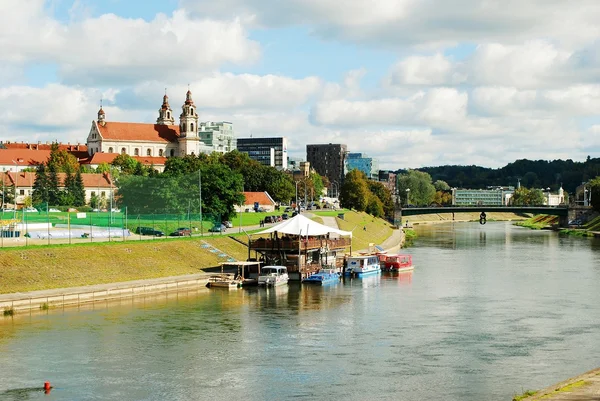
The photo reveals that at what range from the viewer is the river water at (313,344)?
41188mm

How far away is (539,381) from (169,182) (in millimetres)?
Answer: 74637

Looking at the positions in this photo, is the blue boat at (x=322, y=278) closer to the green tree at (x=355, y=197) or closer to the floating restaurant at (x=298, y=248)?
the floating restaurant at (x=298, y=248)

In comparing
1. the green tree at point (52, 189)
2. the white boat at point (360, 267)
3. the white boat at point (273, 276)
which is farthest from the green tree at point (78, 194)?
the white boat at point (273, 276)

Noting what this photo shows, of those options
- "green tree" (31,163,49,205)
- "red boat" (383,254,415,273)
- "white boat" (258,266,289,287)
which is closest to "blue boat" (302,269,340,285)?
"white boat" (258,266,289,287)

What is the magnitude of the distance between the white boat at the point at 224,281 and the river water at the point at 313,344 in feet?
4.85

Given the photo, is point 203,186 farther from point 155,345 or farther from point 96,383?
point 96,383

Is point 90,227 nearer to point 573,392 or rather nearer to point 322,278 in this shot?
point 322,278

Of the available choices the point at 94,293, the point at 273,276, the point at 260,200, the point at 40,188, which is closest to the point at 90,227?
the point at 273,276

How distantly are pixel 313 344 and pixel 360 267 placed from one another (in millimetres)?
40191

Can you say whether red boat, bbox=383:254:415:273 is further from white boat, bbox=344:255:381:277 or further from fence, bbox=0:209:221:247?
fence, bbox=0:209:221:247

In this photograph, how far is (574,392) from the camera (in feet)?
112

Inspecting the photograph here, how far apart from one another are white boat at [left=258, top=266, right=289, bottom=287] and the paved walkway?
4373cm

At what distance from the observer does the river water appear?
41.2 metres

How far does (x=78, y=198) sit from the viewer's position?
13288 cm
